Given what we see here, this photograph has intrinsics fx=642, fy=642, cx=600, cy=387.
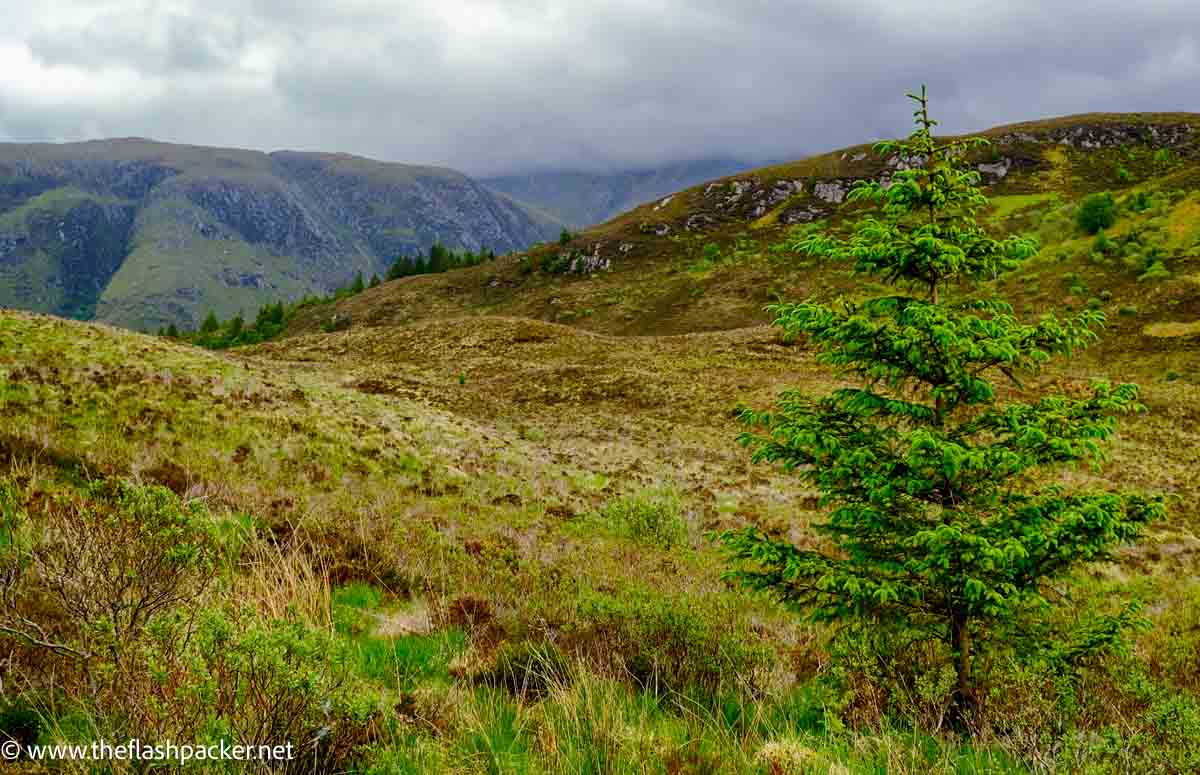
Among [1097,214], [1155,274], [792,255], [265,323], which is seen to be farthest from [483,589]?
[265,323]

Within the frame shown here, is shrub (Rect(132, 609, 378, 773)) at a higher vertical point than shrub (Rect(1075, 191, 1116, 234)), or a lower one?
lower

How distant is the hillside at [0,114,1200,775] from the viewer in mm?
3344

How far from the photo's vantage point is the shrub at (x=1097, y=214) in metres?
60.8

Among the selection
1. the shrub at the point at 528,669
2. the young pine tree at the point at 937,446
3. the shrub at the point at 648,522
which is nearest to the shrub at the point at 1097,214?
the shrub at the point at 648,522

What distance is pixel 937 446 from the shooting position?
5168 mm

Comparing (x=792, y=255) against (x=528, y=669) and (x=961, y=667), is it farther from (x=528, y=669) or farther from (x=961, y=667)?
(x=528, y=669)

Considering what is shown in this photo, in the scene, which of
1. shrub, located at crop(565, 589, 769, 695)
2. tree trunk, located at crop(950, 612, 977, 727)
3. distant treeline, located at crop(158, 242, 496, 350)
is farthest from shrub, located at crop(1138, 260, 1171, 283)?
distant treeline, located at crop(158, 242, 496, 350)

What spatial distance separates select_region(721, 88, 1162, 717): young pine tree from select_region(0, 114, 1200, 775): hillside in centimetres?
44

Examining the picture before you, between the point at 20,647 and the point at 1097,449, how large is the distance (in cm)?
766

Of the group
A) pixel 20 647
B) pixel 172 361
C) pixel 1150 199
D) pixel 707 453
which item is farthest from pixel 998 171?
pixel 20 647

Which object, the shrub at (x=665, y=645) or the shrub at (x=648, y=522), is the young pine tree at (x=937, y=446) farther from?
the shrub at (x=648, y=522)

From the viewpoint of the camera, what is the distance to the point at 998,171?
9431cm

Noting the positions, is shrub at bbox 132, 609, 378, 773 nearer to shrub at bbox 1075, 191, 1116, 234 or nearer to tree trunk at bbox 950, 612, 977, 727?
tree trunk at bbox 950, 612, 977, 727

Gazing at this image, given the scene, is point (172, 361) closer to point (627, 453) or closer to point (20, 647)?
point (627, 453)
